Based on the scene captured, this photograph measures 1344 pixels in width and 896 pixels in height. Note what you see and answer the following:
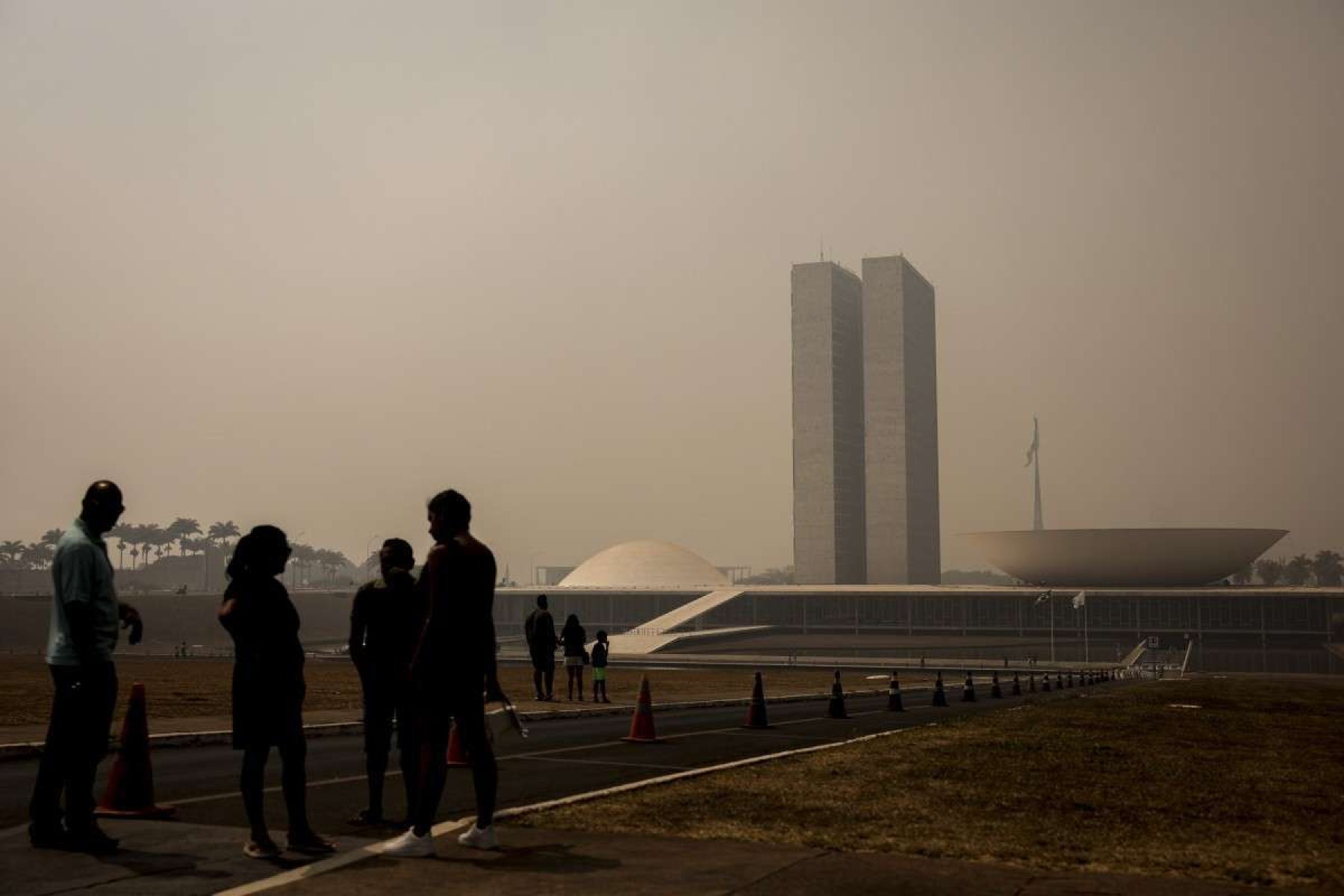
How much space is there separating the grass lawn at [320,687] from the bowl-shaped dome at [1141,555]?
104 m

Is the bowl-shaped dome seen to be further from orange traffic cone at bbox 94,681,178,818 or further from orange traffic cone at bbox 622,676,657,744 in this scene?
orange traffic cone at bbox 94,681,178,818

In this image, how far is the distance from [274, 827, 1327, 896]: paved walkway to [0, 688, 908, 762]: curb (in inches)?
143

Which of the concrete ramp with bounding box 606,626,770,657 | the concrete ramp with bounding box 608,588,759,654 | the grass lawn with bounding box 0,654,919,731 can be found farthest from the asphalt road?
the concrete ramp with bounding box 608,588,759,654

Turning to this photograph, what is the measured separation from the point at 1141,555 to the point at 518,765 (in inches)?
5880

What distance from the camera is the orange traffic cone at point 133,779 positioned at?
31.7 feet

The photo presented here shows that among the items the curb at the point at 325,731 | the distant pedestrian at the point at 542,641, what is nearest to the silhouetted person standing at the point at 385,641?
the curb at the point at 325,731

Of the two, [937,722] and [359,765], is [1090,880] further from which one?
[937,722]

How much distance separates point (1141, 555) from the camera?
15250 centimetres

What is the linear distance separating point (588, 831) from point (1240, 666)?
313 ft

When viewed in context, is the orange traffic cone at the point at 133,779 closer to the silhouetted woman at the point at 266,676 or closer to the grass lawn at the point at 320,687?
the silhouetted woman at the point at 266,676

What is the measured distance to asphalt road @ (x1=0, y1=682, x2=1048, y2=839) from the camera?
10359mm

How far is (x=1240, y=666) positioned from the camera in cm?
9406

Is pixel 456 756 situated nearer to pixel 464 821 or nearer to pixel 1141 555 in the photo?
pixel 464 821

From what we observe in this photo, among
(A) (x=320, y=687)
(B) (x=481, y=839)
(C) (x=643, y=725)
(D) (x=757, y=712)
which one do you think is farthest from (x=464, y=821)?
(A) (x=320, y=687)
